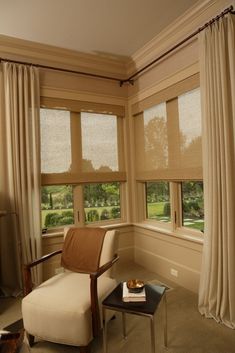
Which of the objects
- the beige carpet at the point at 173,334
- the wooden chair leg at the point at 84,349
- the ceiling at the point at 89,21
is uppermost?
the ceiling at the point at 89,21

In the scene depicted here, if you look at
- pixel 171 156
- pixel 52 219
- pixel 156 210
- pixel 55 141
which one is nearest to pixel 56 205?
pixel 52 219

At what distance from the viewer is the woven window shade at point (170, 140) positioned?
9.30ft

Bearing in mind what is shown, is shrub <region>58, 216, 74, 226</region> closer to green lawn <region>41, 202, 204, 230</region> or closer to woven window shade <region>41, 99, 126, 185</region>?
green lawn <region>41, 202, 204, 230</region>

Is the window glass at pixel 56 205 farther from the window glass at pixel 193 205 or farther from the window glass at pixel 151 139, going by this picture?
the window glass at pixel 193 205

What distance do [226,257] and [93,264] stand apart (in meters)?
1.19

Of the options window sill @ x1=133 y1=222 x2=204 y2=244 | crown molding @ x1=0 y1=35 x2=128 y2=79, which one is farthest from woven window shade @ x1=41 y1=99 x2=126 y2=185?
window sill @ x1=133 y1=222 x2=204 y2=244

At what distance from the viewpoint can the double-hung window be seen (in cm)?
287

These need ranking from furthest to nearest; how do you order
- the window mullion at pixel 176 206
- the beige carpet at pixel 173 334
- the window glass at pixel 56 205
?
the window glass at pixel 56 205, the window mullion at pixel 176 206, the beige carpet at pixel 173 334

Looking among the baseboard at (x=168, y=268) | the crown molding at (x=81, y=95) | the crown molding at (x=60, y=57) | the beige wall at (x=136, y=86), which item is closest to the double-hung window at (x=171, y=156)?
the beige wall at (x=136, y=86)

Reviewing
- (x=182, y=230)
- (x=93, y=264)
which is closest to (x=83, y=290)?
(x=93, y=264)

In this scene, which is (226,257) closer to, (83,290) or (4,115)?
(83,290)

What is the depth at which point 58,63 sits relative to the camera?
3434 mm

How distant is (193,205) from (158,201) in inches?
27.1

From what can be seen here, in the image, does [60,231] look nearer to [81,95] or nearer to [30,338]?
[30,338]
